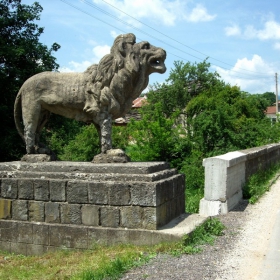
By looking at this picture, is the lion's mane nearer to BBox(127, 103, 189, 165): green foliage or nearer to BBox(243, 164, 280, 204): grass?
BBox(243, 164, 280, 204): grass

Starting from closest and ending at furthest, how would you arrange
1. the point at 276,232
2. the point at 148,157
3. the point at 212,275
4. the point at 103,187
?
the point at 212,275 → the point at 103,187 → the point at 276,232 → the point at 148,157

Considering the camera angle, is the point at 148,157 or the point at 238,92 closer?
the point at 148,157

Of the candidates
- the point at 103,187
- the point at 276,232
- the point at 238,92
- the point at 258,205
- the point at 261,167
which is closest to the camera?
the point at 103,187

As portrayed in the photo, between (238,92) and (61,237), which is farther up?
(238,92)

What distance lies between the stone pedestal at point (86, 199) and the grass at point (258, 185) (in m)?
4.19

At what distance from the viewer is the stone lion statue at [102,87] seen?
6199mm

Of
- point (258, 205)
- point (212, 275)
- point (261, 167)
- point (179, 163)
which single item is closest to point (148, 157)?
Result: point (179, 163)

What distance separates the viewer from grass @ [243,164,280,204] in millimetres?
10031

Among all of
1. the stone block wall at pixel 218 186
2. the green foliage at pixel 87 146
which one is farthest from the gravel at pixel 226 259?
the green foliage at pixel 87 146

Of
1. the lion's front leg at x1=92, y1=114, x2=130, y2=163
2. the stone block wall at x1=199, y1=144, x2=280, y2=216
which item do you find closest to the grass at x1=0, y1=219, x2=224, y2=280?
the lion's front leg at x1=92, y1=114, x2=130, y2=163

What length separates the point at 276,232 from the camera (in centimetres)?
662

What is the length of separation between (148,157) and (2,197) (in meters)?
8.08

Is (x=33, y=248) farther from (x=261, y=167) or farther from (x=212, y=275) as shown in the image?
(x=261, y=167)

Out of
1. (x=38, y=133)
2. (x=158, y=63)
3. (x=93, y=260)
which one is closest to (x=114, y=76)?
(x=158, y=63)
